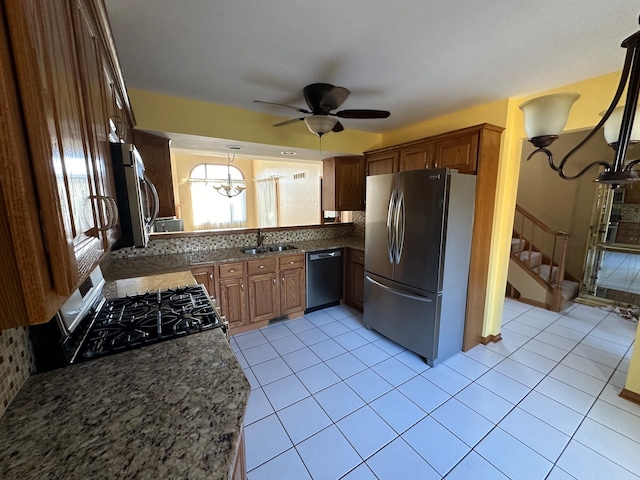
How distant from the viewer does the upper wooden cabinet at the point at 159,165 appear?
2357 millimetres

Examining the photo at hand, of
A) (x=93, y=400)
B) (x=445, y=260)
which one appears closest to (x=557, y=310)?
(x=445, y=260)

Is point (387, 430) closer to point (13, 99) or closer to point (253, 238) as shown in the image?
point (13, 99)

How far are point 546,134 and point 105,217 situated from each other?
1734mm

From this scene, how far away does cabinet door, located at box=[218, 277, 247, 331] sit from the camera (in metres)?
2.82

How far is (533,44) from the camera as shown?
1.58m

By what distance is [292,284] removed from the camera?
10.8 ft

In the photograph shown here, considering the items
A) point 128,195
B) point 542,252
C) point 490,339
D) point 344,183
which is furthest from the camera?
point 542,252

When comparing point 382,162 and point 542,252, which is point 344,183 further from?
point 542,252

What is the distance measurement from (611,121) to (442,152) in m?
1.42

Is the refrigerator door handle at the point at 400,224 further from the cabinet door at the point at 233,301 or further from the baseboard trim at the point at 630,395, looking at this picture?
the baseboard trim at the point at 630,395

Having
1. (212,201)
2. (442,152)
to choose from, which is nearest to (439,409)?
(442,152)

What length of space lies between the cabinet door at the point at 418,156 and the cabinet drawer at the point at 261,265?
1906 millimetres

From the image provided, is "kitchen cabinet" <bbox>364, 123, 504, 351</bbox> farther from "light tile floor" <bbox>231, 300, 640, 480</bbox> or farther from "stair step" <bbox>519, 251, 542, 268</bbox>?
"stair step" <bbox>519, 251, 542, 268</bbox>

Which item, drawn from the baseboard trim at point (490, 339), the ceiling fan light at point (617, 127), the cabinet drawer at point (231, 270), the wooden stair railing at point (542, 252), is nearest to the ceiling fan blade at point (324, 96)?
the ceiling fan light at point (617, 127)
